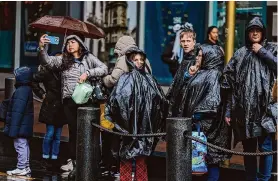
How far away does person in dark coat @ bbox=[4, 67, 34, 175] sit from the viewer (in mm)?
7738

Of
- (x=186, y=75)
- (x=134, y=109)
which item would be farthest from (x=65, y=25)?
(x=186, y=75)

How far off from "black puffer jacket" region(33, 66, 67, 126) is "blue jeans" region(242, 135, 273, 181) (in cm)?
282

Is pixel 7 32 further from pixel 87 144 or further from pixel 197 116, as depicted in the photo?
pixel 197 116

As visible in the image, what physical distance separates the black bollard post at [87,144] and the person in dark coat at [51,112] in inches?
85.1

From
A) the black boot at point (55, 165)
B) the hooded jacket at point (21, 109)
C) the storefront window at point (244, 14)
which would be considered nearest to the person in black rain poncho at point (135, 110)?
the hooded jacket at point (21, 109)

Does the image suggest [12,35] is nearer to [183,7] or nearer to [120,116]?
[183,7]

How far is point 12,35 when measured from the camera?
18312 mm

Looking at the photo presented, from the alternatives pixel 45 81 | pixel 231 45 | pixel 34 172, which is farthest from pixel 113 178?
pixel 231 45

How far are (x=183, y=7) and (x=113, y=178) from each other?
825cm

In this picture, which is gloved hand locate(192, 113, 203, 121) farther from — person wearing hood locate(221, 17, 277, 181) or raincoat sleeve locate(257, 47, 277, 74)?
raincoat sleeve locate(257, 47, 277, 74)

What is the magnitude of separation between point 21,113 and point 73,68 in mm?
813

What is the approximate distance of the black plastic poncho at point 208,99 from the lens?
21.4 ft

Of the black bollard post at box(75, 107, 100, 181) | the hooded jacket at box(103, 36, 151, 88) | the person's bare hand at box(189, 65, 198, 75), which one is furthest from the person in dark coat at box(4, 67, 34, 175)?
the person's bare hand at box(189, 65, 198, 75)

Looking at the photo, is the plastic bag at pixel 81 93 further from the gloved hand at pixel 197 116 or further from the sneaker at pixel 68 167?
the gloved hand at pixel 197 116
